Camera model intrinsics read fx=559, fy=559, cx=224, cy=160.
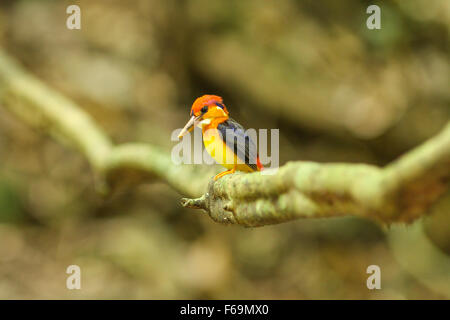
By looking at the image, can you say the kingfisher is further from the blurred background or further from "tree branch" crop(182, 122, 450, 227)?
the blurred background

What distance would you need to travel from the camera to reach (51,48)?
17.2ft

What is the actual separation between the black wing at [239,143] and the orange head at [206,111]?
0.11 feet

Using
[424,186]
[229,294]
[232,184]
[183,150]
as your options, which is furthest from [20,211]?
[424,186]

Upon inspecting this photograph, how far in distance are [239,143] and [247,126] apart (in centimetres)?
251

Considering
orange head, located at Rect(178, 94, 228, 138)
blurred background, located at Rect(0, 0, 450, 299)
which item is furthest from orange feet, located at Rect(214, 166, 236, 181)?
blurred background, located at Rect(0, 0, 450, 299)

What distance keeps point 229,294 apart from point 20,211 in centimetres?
195

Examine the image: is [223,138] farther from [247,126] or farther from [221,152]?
[247,126]

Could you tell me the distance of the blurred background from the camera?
398 centimetres

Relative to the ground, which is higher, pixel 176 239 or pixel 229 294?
pixel 176 239

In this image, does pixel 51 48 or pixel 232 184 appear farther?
pixel 51 48

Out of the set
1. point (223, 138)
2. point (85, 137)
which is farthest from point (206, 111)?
point (85, 137)

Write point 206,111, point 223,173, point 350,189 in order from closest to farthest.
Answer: point 350,189
point 223,173
point 206,111

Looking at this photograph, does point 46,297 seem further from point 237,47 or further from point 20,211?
point 237,47

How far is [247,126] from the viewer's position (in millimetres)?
3877
